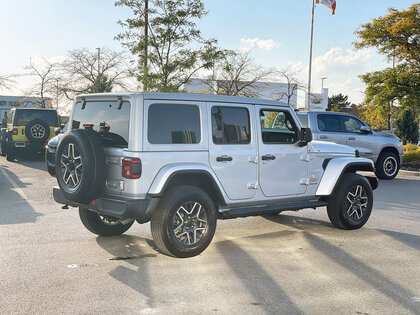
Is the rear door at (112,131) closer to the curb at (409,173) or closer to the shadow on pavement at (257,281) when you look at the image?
the shadow on pavement at (257,281)

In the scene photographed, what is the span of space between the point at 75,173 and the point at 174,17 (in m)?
17.0

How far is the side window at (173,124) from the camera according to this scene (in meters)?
5.41

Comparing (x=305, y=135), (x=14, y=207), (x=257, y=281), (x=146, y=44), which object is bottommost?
(x=257, y=281)

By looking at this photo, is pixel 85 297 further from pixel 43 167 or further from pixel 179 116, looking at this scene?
pixel 43 167

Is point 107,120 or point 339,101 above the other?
point 339,101

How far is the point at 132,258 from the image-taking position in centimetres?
561

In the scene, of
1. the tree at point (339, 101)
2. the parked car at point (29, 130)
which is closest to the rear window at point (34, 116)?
the parked car at point (29, 130)

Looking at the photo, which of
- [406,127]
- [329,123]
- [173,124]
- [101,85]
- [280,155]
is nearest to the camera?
[173,124]

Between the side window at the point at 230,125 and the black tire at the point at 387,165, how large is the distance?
9.41 meters

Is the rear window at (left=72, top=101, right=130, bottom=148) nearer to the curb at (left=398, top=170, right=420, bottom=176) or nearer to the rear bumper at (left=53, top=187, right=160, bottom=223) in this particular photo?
the rear bumper at (left=53, top=187, right=160, bottom=223)

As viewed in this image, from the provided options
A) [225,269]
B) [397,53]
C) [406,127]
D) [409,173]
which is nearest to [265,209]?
[225,269]

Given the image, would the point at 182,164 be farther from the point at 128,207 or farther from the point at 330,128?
the point at 330,128

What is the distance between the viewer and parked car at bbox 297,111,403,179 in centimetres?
1357

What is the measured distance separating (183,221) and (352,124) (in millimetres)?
9839
